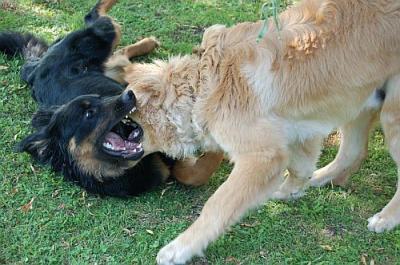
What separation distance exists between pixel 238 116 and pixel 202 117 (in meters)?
0.25

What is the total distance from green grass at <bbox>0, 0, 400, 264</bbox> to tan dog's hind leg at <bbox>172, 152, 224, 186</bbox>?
3.3 inches

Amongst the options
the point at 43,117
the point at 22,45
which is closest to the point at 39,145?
the point at 43,117

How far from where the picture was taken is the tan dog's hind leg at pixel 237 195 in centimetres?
383

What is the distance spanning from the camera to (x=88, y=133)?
4.37 m

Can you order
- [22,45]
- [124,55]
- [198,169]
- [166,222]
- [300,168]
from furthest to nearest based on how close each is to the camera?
Answer: [22,45] < [124,55] < [198,169] < [300,168] < [166,222]

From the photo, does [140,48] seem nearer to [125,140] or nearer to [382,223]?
[125,140]

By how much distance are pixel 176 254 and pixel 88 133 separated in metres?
1.11

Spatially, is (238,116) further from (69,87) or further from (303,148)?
(69,87)

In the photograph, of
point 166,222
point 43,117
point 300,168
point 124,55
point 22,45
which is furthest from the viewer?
point 22,45

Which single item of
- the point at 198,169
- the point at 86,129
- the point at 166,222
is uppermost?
the point at 86,129

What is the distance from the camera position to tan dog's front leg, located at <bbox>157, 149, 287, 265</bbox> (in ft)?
12.6

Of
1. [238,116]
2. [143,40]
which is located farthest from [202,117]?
[143,40]

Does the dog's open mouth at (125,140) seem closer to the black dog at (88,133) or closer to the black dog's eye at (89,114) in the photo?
the black dog at (88,133)

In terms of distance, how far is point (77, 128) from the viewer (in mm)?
4387
